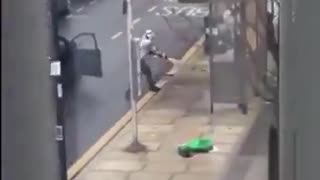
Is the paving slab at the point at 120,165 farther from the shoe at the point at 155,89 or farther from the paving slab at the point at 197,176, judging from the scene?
the shoe at the point at 155,89

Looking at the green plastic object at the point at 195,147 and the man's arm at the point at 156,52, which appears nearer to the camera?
the green plastic object at the point at 195,147

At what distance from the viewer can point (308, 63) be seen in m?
1.20

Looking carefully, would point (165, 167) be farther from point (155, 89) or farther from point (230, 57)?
point (155, 89)

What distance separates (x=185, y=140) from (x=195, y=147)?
0.17 m

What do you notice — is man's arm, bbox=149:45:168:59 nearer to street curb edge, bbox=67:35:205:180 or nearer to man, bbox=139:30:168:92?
man, bbox=139:30:168:92

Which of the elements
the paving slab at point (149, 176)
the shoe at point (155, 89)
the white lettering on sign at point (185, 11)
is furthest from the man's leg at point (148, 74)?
the paving slab at point (149, 176)

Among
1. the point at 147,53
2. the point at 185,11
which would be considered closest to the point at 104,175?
the point at 147,53

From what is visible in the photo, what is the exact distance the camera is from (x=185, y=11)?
546 centimetres

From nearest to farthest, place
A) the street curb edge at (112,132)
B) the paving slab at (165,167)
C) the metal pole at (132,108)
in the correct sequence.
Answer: the street curb edge at (112,132) → the paving slab at (165,167) → the metal pole at (132,108)

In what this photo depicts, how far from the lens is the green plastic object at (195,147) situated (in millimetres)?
4180

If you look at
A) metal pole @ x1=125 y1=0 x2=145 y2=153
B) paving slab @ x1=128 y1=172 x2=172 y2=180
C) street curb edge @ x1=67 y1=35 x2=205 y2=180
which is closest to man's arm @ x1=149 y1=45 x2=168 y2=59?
street curb edge @ x1=67 y1=35 x2=205 y2=180

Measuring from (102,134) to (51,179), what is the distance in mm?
3285

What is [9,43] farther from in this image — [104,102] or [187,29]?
[187,29]

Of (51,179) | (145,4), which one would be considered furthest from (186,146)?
(51,179)
